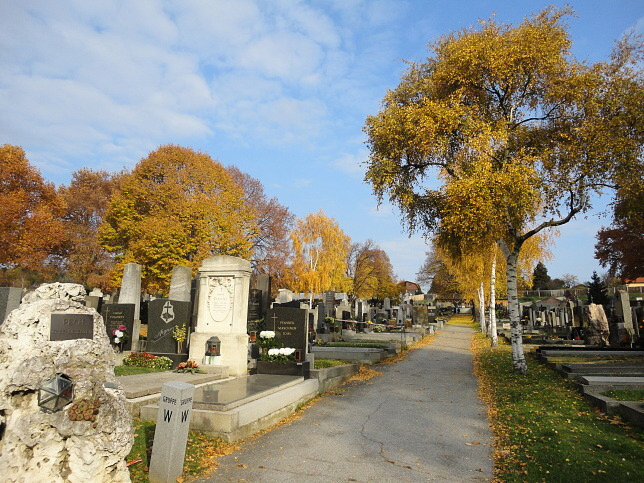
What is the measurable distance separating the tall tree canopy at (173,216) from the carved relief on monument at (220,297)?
16.5m

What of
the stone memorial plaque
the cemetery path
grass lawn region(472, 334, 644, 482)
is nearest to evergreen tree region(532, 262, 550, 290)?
grass lawn region(472, 334, 644, 482)

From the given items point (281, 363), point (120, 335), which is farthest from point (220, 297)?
point (120, 335)

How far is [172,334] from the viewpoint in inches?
480

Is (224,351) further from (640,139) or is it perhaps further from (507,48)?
(640,139)

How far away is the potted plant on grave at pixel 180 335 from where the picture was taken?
11.9m

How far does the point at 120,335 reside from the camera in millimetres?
12914

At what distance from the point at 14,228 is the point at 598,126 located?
104 feet

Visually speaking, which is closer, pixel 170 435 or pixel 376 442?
pixel 170 435

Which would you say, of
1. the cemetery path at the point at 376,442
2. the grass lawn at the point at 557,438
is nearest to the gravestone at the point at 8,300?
the cemetery path at the point at 376,442

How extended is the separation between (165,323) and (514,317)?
1030 centimetres

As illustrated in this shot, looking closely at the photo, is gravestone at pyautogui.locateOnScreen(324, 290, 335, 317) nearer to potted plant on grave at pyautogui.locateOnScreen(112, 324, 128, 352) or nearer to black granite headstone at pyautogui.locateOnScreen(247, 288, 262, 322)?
black granite headstone at pyautogui.locateOnScreen(247, 288, 262, 322)

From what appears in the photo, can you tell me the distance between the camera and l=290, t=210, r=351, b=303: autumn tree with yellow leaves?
4472 centimetres

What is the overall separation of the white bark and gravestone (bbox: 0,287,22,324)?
43.3ft

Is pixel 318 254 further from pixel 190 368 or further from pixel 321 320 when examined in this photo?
pixel 190 368
